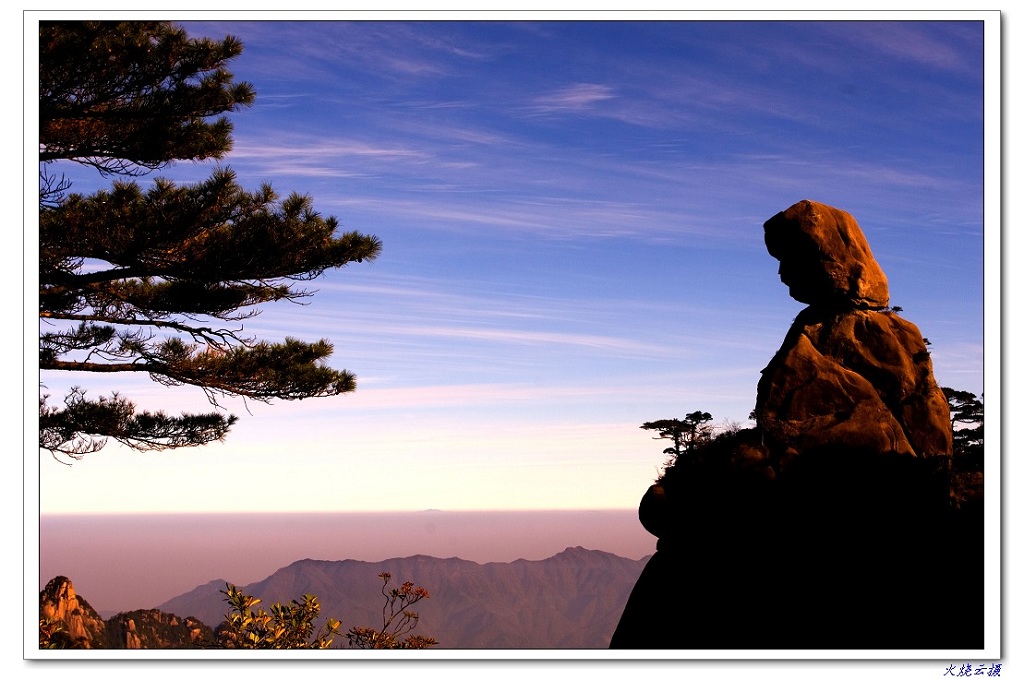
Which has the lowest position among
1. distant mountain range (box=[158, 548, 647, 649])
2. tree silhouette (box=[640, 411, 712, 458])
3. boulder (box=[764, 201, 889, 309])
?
distant mountain range (box=[158, 548, 647, 649])

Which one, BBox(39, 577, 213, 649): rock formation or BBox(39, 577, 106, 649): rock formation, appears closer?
BBox(39, 577, 106, 649): rock formation

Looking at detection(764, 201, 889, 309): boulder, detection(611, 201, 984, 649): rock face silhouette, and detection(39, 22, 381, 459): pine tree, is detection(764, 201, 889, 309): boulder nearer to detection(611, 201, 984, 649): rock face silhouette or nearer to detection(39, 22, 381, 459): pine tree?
detection(611, 201, 984, 649): rock face silhouette

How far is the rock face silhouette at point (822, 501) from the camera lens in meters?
10.2

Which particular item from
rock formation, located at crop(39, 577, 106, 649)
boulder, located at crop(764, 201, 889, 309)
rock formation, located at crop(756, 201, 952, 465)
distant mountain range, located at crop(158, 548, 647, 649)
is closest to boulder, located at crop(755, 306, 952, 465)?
rock formation, located at crop(756, 201, 952, 465)

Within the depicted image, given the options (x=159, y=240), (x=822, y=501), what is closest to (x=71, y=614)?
(x=159, y=240)

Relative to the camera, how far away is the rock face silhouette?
10.2 meters

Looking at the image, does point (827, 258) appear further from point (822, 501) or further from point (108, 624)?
point (108, 624)

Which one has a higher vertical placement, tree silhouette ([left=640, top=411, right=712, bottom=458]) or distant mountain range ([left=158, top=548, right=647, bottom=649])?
tree silhouette ([left=640, top=411, right=712, bottom=458])

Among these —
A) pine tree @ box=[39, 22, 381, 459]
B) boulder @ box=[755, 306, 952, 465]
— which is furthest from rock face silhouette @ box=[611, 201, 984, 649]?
pine tree @ box=[39, 22, 381, 459]

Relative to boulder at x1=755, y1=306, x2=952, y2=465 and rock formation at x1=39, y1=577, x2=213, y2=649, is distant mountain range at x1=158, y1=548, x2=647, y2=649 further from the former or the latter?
boulder at x1=755, y1=306, x2=952, y2=465

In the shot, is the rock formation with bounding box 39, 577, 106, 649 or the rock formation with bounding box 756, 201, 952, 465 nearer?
the rock formation with bounding box 39, 577, 106, 649

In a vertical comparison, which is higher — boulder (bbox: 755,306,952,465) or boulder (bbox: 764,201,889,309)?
boulder (bbox: 764,201,889,309)

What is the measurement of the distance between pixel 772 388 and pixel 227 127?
303 inches
